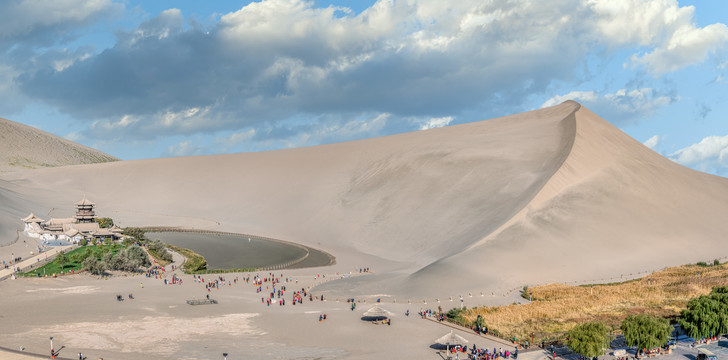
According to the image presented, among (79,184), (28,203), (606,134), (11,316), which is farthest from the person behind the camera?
(79,184)

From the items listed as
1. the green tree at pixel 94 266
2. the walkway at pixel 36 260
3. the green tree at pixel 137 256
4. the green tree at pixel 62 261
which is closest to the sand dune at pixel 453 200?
the green tree at pixel 137 256

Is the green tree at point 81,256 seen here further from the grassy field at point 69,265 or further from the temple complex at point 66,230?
the temple complex at point 66,230

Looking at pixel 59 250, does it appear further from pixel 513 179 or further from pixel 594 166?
pixel 594 166

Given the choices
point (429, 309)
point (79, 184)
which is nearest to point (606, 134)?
point (429, 309)

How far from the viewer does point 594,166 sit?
82438mm

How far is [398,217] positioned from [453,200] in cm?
1014

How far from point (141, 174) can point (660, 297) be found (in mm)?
132827

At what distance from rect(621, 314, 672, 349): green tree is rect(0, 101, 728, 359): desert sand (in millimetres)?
12415

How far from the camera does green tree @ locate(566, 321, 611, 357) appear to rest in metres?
32.0

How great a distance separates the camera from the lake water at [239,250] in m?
79.1

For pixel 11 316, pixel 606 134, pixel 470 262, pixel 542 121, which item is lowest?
pixel 11 316

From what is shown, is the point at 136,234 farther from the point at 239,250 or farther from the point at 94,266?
the point at 94,266

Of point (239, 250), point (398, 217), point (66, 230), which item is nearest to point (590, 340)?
point (398, 217)

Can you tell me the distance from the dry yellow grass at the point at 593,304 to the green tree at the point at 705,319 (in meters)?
5.75
